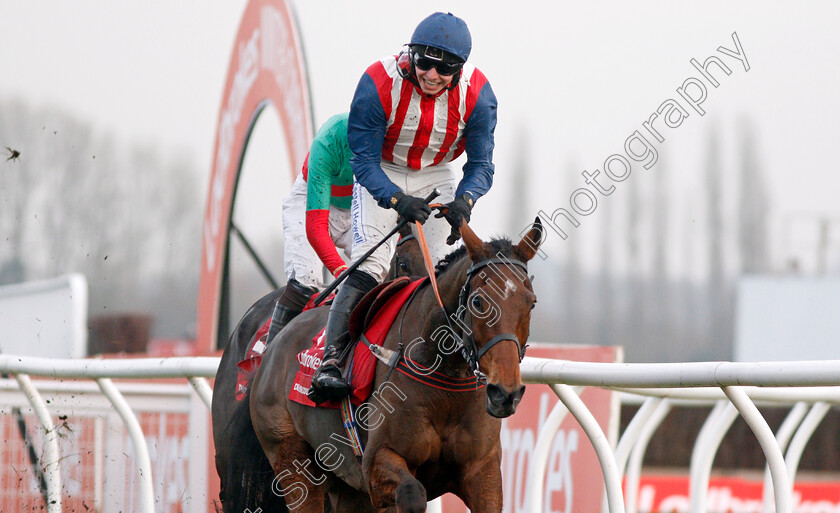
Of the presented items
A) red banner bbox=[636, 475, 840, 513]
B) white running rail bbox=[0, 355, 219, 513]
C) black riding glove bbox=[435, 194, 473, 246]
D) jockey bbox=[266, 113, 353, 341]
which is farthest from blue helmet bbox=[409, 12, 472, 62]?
red banner bbox=[636, 475, 840, 513]

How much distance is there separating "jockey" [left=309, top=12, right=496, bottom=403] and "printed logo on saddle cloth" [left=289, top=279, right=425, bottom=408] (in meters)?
0.05

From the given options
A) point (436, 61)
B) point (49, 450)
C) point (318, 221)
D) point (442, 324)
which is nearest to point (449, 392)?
point (442, 324)

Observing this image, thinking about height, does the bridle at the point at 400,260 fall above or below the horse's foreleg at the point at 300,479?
above

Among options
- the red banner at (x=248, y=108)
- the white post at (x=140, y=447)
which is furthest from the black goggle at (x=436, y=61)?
the red banner at (x=248, y=108)

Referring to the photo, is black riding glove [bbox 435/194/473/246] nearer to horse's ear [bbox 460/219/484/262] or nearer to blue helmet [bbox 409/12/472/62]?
horse's ear [bbox 460/219/484/262]

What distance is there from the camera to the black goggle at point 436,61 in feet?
11.4

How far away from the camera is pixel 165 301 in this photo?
25078 millimetres

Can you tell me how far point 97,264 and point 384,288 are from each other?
2010 centimetres

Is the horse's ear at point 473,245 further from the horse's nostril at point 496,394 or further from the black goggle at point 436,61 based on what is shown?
the black goggle at point 436,61

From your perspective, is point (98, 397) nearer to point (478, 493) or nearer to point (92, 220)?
point (478, 493)

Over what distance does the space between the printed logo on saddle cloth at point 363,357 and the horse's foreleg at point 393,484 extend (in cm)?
29

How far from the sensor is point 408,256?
383 centimetres

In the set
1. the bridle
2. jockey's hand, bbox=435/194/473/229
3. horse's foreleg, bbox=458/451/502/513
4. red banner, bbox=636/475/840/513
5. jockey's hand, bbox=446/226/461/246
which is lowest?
red banner, bbox=636/475/840/513

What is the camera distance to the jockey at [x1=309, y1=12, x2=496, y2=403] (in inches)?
137
